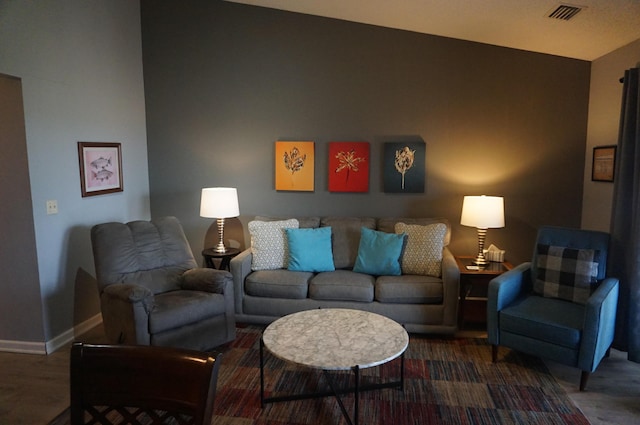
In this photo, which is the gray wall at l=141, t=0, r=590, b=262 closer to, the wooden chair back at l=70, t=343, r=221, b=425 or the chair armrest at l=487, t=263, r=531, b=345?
the chair armrest at l=487, t=263, r=531, b=345

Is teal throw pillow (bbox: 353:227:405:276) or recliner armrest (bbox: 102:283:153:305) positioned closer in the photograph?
recliner armrest (bbox: 102:283:153:305)

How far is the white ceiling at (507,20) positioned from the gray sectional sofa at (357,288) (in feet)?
5.77

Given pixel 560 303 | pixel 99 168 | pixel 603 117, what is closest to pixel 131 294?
pixel 99 168

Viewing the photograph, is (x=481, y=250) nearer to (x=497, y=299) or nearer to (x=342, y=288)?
(x=497, y=299)

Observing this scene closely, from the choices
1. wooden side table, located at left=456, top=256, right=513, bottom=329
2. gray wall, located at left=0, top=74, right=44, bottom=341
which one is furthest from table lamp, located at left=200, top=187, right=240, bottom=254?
wooden side table, located at left=456, top=256, right=513, bottom=329

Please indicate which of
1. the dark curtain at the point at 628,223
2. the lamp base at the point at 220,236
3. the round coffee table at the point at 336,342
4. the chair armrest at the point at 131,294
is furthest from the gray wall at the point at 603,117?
the chair armrest at the point at 131,294

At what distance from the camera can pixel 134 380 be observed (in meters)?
1.23

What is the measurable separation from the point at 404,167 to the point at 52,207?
3133 mm

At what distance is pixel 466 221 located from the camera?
4000 mm

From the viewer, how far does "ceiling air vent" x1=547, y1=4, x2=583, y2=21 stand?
3039 millimetres

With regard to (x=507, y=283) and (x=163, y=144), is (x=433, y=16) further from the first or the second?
(x=163, y=144)

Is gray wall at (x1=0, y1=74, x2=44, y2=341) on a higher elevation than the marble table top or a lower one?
higher

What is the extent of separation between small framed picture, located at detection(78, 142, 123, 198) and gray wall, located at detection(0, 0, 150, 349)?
2.4 inches

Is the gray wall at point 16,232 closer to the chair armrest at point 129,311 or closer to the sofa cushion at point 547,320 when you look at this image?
the chair armrest at point 129,311
